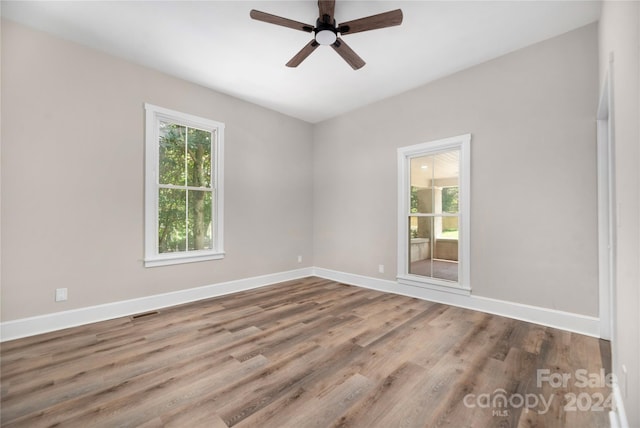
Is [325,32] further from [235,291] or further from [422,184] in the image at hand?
[235,291]

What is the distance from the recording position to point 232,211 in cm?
430

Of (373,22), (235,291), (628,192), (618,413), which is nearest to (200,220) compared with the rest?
(235,291)

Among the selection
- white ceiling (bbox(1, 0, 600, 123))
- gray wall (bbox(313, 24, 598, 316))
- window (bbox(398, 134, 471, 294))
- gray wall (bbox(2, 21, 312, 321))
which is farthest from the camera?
window (bbox(398, 134, 471, 294))

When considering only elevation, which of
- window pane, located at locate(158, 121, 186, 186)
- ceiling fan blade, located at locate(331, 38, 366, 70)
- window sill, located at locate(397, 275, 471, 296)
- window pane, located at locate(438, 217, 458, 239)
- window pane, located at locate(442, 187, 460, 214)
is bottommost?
window sill, located at locate(397, 275, 471, 296)

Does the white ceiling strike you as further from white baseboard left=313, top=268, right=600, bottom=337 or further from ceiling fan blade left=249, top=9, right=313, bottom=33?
white baseboard left=313, top=268, right=600, bottom=337

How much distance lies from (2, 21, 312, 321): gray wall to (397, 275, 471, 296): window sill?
2725 millimetres

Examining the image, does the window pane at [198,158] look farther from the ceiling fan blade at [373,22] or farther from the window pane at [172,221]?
the ceiling fan blade at [373,22]

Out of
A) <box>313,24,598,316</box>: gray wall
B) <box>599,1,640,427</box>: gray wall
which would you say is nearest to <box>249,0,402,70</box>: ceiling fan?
<box>599,1,640,427</box>: gray wall

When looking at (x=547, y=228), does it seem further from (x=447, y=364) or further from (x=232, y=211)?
(x=232, y=211)

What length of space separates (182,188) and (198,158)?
523 mm

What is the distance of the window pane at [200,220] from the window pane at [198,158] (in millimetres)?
171

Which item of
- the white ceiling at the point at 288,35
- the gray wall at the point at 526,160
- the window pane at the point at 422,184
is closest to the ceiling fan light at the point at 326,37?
the white ceiling at the point at 288,35

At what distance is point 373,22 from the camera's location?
2.31 meters

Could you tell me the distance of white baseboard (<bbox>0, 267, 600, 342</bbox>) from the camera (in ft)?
8.80
